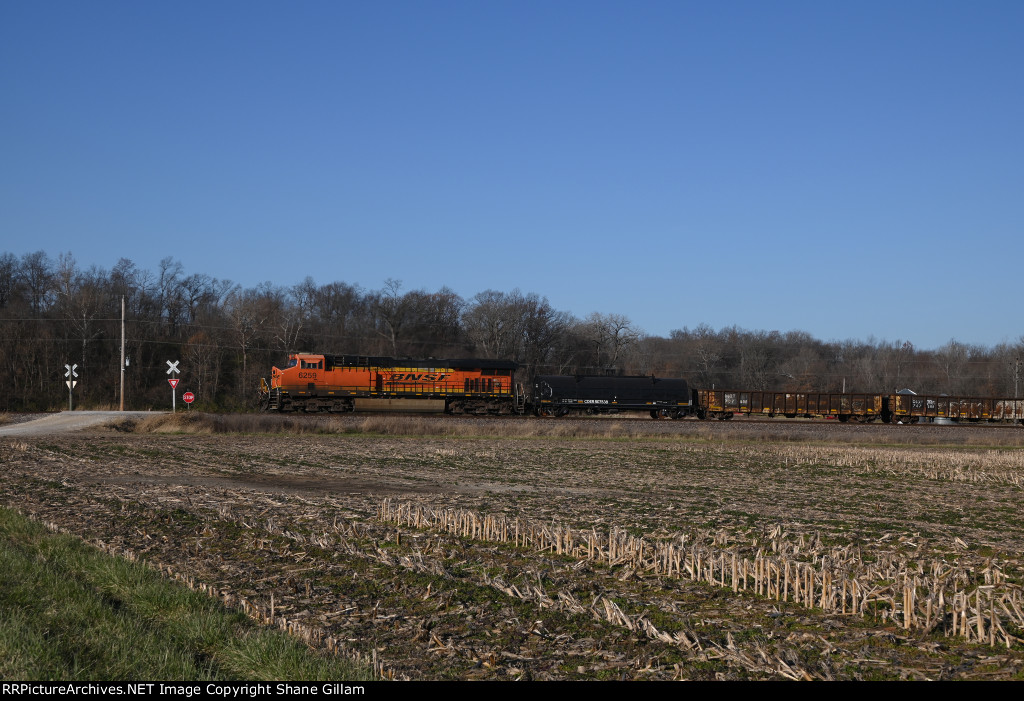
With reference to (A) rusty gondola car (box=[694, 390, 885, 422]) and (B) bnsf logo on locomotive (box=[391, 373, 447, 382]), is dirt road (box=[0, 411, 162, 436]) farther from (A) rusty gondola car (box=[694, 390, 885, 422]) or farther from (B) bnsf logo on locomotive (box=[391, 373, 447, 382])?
(A) rusty gondola car (box=[694, 390, 885, 422])

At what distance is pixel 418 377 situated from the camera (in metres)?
52.4

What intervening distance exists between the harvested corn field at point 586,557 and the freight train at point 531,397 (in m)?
25.4

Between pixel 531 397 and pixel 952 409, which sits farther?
pixel 952 409

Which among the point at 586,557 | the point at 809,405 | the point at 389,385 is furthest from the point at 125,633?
the point at 809,405

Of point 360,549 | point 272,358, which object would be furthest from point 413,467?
point 272,358

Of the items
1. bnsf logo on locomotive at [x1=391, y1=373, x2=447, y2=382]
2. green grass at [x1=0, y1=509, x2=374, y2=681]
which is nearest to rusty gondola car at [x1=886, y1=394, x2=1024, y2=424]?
bnsf logo on locomotive at [x1=391, y1=373, x2=447, y2=382]

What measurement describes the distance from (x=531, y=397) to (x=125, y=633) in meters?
47.7

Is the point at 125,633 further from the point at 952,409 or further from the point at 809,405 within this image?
the point at 952,409

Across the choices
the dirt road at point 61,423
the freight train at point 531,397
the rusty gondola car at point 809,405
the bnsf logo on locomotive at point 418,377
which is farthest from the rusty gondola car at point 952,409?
the dirt road at point 61,423

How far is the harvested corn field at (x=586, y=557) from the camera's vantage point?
700 cm

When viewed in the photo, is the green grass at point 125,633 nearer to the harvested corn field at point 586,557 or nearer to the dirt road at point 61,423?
the harvested corn field at point 586,557

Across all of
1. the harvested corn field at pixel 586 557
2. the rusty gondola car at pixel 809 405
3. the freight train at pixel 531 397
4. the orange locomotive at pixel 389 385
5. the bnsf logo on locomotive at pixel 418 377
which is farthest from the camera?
the rusty gondola car at pixel 809 405
